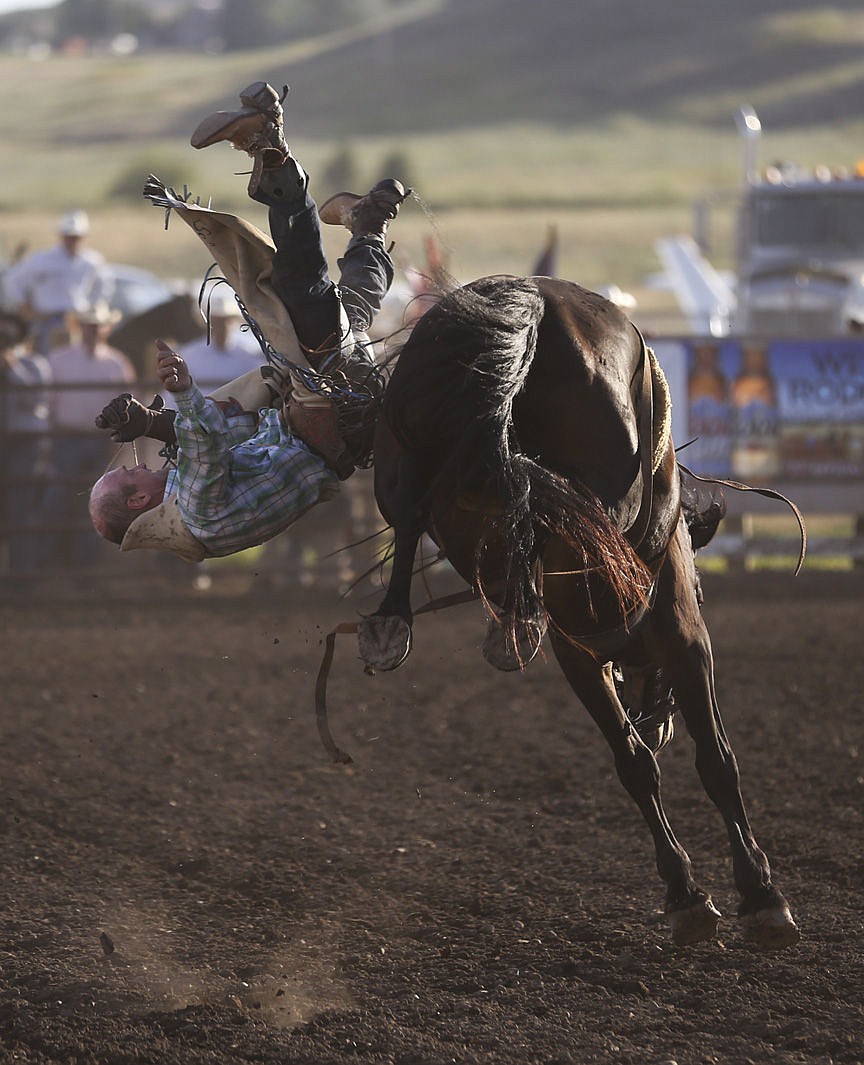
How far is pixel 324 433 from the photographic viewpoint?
3855 millimetres

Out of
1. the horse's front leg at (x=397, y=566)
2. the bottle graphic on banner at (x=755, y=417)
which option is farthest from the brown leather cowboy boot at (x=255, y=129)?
the bottle graphic on banner at (x=755, y=417)

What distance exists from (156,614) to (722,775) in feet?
21.2

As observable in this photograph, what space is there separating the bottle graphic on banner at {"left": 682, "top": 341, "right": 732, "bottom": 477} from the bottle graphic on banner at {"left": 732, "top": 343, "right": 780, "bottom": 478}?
0.07 m

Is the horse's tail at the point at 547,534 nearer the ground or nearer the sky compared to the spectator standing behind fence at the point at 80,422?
nearer the sky

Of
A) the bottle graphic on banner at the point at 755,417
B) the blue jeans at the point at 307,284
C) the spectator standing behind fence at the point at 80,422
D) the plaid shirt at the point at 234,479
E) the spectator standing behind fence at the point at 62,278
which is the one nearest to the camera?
the plaid shirt at the point at 234,479

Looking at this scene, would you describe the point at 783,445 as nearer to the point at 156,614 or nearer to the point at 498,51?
the point at 156,614

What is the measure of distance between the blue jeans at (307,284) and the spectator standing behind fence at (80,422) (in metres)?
6.38

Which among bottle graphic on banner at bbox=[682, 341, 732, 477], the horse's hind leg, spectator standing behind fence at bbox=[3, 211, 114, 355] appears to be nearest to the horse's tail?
the horse's hind leg

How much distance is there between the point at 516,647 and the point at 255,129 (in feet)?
4.54

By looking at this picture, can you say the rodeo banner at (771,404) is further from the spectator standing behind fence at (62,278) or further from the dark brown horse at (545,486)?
the dark brown horse at (545,486)

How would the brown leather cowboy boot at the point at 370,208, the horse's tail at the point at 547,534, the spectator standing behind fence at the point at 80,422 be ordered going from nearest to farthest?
the horse's tail at the point at 547,534 < the brown leather cowboy boot at the point at 370,208 < the spectator standing behind fence at the point at 80,422

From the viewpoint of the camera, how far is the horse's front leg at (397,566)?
10.4 ft

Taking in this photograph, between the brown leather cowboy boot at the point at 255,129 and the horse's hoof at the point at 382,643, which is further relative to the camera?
the brown leather cowboy boot at the point at 255,129

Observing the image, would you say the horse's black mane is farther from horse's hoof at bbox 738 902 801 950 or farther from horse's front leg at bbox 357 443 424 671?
horse's hoof at bbox 738 902 801 950
